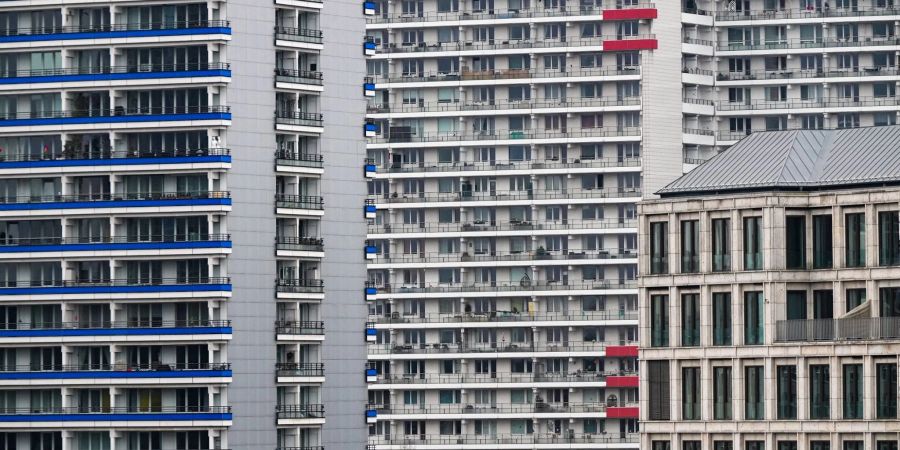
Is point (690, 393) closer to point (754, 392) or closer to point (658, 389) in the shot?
point (658, 389)

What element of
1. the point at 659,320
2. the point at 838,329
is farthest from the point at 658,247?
the point at 838,329

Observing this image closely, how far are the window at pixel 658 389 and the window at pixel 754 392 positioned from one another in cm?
665

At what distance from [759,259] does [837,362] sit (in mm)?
9618

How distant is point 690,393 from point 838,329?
1237 cm

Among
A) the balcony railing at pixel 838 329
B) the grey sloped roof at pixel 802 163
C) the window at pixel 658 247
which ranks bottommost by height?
the balcony railing at pixel 838 329

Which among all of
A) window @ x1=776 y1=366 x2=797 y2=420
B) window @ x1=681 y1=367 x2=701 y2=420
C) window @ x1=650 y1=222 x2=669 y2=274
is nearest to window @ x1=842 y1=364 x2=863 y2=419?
window @ x1=776 y1=366 x2=797 y2=420

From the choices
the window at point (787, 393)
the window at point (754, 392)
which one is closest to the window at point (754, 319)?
the window at point (754, 392)

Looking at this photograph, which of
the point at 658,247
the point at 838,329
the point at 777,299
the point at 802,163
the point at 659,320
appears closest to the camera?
the point at 838,329

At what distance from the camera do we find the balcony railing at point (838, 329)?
175 metres

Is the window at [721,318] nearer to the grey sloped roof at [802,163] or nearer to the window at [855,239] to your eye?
the grey sloped roof at [802,163]

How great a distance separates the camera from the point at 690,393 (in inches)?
7269

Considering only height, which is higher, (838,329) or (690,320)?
(690,320)

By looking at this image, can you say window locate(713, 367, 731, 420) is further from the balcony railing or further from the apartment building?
the balcony railing

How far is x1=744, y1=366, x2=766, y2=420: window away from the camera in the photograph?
180 meters
